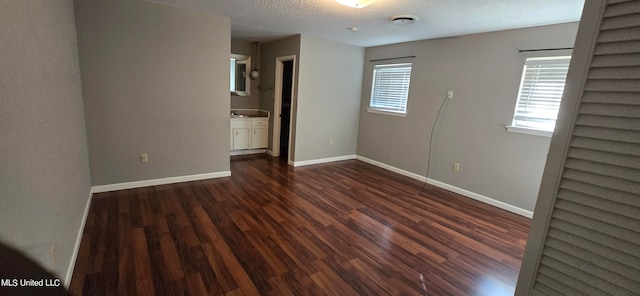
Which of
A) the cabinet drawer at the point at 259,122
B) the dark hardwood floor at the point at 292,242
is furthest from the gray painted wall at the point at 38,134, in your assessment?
the cabinet drawer at the point at 259,122

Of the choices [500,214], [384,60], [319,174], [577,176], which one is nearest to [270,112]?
[319,174]

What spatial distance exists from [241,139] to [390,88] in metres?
2.99

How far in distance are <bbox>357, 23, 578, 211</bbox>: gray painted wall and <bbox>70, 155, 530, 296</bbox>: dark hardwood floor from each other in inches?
18.2

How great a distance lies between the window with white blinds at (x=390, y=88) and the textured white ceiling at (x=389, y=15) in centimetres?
63

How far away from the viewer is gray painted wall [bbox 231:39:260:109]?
5.44 m

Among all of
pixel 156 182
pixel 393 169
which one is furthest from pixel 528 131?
pixel 156 182

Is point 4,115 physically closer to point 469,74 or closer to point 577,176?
point 577,176

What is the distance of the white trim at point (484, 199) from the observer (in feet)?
10.8

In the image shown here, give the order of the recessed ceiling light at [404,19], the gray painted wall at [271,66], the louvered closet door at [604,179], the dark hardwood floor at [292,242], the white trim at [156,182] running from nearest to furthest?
the louvered closet door at [604,179], the dark hardwood floor at [292,242], the recessed ceiling light at [404,19], the white trim at [156,182], the gray painted wall at [271,66]

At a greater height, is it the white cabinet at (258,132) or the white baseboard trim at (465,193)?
the white cabinet at (258,132)

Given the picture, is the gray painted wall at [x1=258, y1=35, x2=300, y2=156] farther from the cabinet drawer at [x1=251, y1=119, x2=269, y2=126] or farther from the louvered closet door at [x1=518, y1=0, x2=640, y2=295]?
the louvered closet door at [x1=518, y1=0, x2=640, y2=295]

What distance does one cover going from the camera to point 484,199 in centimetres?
365

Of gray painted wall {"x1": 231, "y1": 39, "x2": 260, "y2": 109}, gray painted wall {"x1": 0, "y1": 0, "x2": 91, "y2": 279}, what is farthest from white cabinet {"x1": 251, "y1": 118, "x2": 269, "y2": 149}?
gray painted wall {"x1": 0, "y1": 0, "x2": 91, "y2": 279}

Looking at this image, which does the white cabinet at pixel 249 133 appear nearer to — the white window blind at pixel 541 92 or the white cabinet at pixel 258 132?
the white cabinet at pixel 258 132
